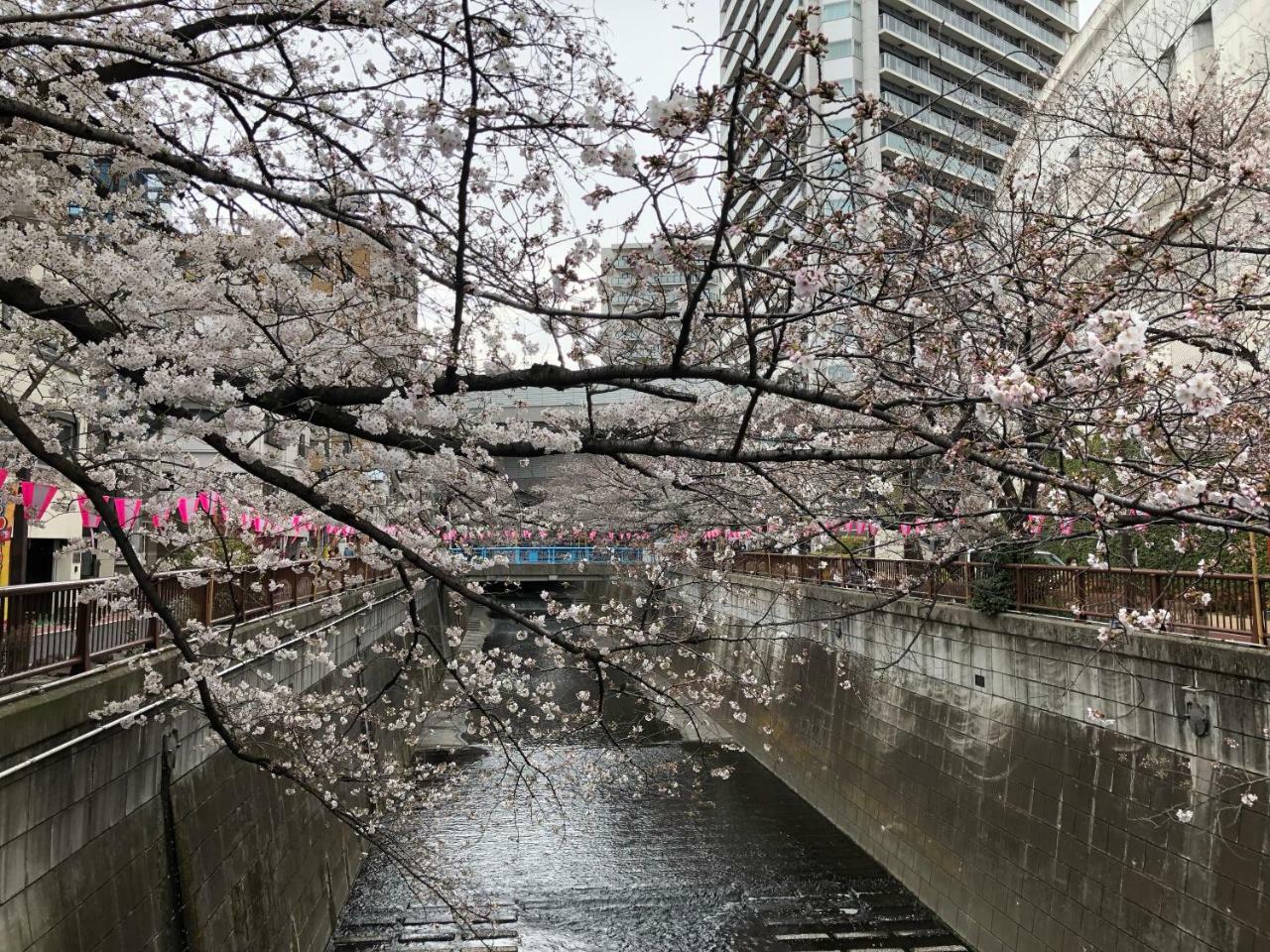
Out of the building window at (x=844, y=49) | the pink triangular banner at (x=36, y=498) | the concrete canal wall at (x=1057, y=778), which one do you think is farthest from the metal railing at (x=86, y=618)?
the building window at (x=844, y=49)

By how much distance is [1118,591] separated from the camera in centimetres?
1025

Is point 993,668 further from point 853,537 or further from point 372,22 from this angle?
point 372,22

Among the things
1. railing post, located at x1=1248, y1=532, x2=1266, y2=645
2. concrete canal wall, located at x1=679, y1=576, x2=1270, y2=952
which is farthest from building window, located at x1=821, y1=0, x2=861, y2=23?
railing post, located at x1=1248, y1=532, x2=1266, y2=645

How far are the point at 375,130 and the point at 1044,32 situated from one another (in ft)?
156

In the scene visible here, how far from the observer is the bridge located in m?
6.39

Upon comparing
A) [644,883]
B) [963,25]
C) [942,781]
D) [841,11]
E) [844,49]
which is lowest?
[644,883]

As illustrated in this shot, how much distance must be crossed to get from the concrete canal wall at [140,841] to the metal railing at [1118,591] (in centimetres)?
549

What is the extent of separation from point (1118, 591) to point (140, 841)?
10198mm

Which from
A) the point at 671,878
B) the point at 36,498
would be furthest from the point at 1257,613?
the point at 36,498

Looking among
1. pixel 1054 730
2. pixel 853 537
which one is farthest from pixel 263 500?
pixel 853 537

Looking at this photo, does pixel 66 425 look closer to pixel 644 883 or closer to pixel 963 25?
pixel 644 883

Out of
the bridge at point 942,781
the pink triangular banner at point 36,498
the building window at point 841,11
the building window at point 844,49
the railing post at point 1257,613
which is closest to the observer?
the bridge at point 942,781

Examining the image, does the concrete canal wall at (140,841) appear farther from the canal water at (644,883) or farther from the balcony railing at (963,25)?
the balcony railing at (963,25)

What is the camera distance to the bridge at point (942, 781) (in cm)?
639
